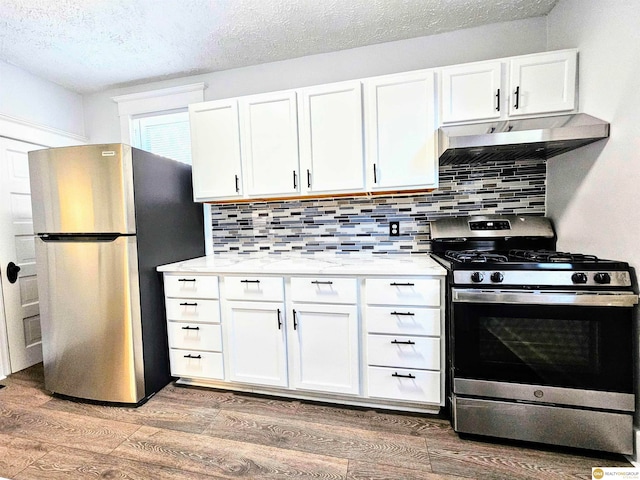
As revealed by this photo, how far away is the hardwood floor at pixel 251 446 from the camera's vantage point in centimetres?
140

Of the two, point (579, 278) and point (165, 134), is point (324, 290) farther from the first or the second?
point (165, 134)

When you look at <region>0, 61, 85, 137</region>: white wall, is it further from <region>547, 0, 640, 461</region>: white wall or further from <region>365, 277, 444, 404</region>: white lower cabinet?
<region>547, 0, 640, 461</region>: white wall

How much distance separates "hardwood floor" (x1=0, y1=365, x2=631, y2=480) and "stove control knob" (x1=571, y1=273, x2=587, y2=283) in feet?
2.79


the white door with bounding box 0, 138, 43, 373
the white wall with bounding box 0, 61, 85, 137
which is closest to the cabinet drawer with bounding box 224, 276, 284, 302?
the white door with bounding box 0, 138, 43, 373

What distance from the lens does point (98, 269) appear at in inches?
74.9

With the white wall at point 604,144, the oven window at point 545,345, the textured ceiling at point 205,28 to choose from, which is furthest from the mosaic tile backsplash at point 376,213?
the textured ceiling at point 205,28

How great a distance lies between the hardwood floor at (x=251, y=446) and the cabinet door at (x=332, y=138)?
4.88ft

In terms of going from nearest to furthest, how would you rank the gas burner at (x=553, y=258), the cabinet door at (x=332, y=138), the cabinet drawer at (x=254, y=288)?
the gas burner at (x=553, y=258), the cabinet drawer at (x=254, y=288), the cabinet door at (x=332, y=138)

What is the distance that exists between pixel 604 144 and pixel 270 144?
1.94 meters

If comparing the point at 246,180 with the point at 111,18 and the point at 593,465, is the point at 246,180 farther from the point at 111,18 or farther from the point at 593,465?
the point at 593,465

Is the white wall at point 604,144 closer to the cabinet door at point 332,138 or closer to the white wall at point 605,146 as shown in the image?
the white wall at point 605,146

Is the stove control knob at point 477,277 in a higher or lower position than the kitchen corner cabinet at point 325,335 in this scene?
higher

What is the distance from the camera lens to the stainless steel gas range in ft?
4.55

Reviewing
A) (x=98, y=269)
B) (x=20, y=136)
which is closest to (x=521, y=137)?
(x=98, y=269)
